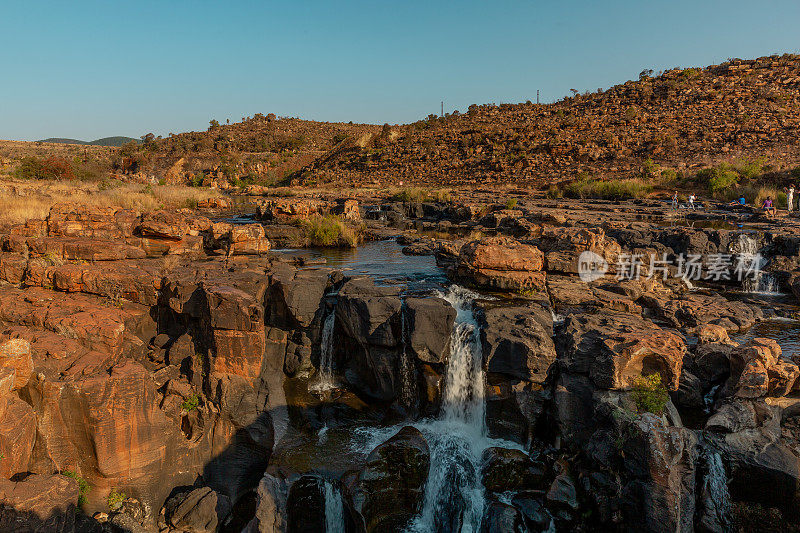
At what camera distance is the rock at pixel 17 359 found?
18.2 feet

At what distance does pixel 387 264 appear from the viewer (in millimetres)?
12359

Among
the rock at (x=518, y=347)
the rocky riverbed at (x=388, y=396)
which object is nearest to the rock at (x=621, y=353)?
the rocky riverbed at (x=388, y=396)

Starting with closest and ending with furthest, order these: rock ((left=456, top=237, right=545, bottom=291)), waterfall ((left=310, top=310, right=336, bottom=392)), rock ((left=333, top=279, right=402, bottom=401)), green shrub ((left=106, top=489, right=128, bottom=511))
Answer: green shrub ((left=106, top=489, right=128, bottom=511)) → rock ((left=333, top=279, right=402, bottom=401)) → waterfall ((left=310, top=310, right=336, bottom=392)) → rock ((left=456, top=237, right=545, bottom=291))

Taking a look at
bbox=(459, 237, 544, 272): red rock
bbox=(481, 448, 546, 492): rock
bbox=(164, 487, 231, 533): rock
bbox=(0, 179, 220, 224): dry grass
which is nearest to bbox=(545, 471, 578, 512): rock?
bbox=(481, 448, 546, 492): rock

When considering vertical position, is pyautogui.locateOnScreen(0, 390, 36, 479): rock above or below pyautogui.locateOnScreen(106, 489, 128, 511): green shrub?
above

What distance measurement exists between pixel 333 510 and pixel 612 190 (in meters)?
23.9

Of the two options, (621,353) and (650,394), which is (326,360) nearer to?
(621,353)

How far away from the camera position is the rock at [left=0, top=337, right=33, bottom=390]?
218 inches

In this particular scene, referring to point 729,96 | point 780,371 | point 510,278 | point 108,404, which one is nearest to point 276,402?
point 108,404

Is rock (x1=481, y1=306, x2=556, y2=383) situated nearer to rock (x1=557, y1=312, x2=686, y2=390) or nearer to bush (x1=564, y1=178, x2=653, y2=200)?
rock (x1=557, y1=312, x2=686, y2=390)

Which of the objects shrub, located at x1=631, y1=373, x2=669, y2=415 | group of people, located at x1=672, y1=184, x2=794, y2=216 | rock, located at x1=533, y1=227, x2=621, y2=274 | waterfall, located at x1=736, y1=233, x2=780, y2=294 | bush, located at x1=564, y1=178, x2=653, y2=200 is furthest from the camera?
bush, located at x1=564, y1=178, x2=653, y2=200

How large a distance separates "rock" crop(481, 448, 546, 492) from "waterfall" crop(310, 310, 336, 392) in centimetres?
317

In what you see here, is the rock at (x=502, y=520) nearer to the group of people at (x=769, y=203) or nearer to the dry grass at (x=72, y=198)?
the dry grass at (x=72, y=198)

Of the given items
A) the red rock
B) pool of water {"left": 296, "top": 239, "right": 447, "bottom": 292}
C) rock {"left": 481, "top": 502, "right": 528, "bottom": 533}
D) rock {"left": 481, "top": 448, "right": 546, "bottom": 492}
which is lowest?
rock {"left": 481, "top": 502, "right": 528, "bottom": 533}
